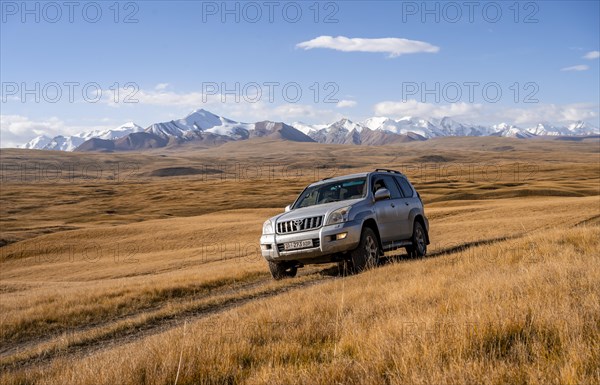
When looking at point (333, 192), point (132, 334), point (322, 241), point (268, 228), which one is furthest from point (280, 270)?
point (132, 334)

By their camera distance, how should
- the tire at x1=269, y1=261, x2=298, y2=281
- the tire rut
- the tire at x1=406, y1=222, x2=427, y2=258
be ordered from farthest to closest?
the tire at x1=406, y1=222, x2=427, y2=258
the tire at x1=269, y1=261, x2=298, y2=281
the tire rut

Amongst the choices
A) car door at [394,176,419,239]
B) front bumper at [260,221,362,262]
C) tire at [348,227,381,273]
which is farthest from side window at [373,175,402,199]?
front bumper at [260,221,362,262]

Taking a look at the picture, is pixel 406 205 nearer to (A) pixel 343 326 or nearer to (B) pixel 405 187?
(B) pixel 405 187

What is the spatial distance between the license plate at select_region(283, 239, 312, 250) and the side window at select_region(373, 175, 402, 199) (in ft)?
7.50

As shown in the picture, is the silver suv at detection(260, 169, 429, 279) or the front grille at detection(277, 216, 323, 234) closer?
the silver suv at detection(260, 169, 429, 279)

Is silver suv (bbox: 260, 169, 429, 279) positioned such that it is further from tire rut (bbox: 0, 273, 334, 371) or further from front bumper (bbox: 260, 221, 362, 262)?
tire rut (bbox: 0, 273, 334, 371)

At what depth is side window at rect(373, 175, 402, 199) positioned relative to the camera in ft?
41.9

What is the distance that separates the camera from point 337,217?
441 inches

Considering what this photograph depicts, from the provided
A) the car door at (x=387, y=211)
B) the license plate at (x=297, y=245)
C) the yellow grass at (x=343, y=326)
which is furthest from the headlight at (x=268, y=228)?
the car door at (x=387, y=211)

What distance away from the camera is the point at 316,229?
36.6ft

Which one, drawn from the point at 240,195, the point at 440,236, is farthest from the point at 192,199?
the point at 440,236

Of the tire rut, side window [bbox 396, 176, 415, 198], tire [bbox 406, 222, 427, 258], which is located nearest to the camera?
the tire rut

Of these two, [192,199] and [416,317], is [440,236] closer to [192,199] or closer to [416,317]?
[416,317]

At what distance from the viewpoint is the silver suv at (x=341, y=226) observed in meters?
11.1
